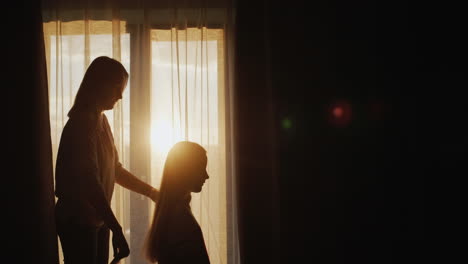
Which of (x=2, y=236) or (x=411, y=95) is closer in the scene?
(x=2, y=236)

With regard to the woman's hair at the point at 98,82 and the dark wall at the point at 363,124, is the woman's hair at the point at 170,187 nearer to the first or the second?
the woman's hair at the point at 98,82

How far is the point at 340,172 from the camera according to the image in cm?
229

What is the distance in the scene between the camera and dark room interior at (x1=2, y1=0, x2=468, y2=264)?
7.15ft

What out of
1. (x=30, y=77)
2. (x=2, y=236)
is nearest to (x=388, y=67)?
(x=30, y=77)

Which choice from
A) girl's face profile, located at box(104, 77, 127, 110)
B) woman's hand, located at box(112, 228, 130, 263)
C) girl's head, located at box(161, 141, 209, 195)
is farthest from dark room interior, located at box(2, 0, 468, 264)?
woman's hand, located at box(112, 228, 130, 263)

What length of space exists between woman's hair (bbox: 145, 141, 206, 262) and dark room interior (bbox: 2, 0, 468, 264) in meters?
0.75

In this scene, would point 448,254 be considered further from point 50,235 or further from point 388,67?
point 50,235

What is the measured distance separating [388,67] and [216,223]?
1441 millimetres

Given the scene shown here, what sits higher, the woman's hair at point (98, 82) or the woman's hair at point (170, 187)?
the woman's hair at point (98, 82)

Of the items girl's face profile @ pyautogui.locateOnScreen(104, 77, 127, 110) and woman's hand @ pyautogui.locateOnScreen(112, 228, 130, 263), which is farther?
girl's face profile @ pyautogui.locateOnScreen(104, 77, 127, 110)

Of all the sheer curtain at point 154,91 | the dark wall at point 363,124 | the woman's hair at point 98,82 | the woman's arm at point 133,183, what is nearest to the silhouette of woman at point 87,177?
the woman's hair at point 98,82

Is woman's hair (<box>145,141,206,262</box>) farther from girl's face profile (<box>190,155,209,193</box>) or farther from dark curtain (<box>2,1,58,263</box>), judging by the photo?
dark curtain (<box>2,1,58,263</box>)

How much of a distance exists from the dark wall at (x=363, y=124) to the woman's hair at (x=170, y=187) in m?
0.85

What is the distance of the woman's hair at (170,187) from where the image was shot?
133 cm
